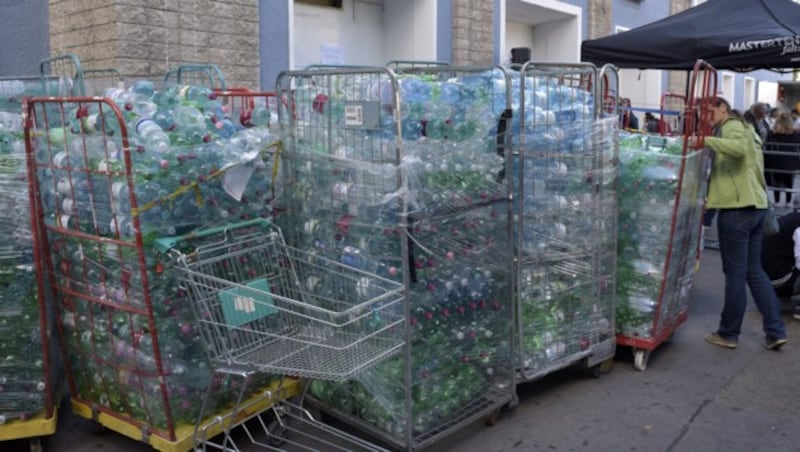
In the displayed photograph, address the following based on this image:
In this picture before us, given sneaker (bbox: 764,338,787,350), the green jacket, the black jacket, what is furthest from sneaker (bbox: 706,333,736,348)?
the black jacket

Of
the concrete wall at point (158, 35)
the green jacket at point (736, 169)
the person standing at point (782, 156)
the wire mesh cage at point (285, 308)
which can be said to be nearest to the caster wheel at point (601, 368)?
the green jacket at point (736, 169)

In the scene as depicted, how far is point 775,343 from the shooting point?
204 inches

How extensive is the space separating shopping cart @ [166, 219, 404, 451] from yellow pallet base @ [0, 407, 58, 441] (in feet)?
2.44

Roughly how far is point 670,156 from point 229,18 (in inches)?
179

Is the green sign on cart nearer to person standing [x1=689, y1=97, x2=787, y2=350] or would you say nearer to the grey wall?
person standing [x1=689, y1=97, x2=787, y2=350]

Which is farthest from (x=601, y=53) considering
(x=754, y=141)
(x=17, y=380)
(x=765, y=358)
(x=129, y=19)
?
(x=17, y=380)

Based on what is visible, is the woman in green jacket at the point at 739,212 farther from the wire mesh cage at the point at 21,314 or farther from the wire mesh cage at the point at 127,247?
the wire mesh cage at the point at 21,314

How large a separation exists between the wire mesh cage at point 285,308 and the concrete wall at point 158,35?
3.59 meters

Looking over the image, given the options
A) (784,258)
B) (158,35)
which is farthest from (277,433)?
(784,258)

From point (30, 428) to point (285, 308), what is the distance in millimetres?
1318

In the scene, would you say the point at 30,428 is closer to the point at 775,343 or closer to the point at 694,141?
the point at 694,141

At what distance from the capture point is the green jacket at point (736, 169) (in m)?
4.74

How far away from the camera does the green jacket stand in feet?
15.5

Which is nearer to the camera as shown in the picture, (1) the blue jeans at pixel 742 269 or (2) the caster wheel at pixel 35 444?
(2) the caster wheel at pixel 35 444
